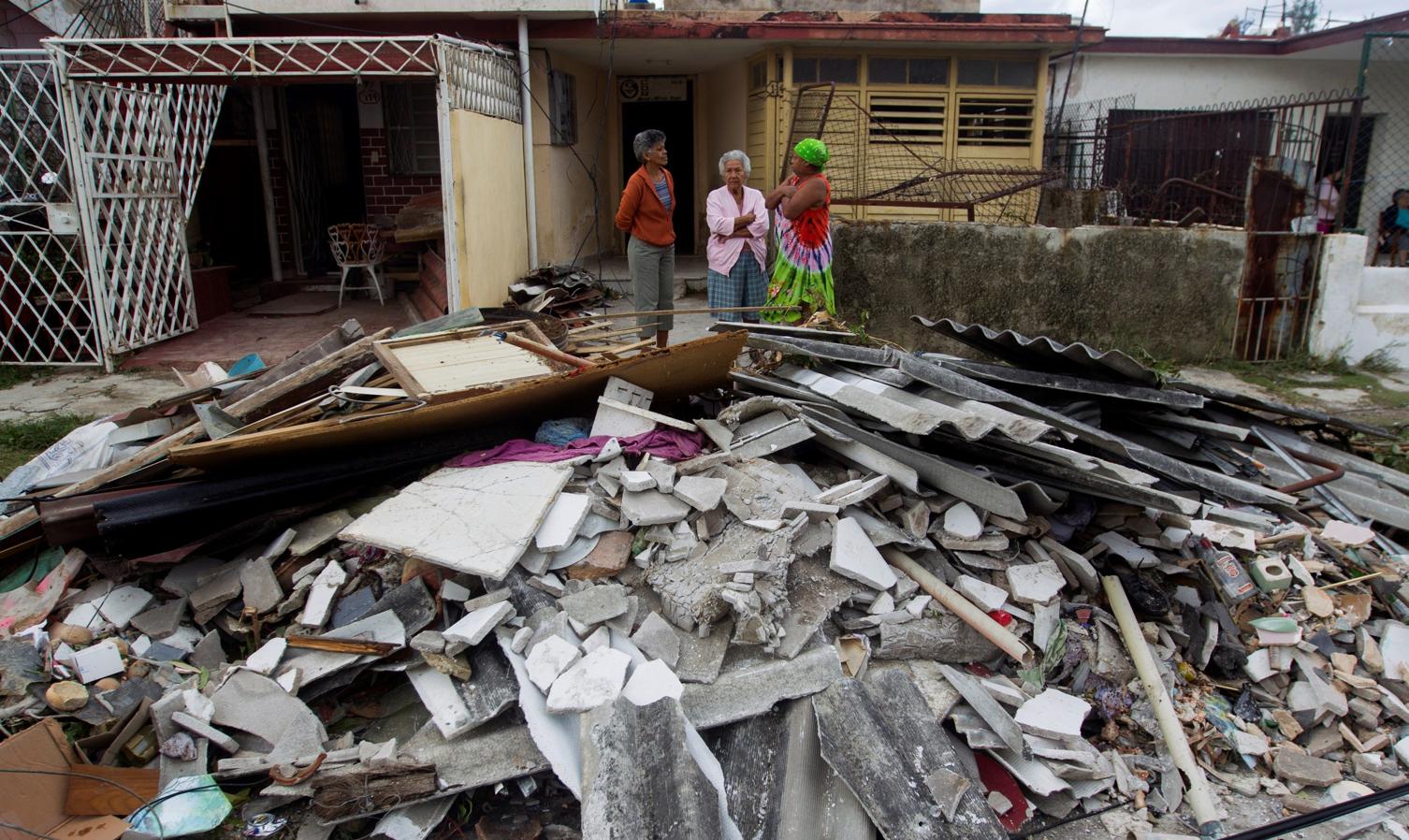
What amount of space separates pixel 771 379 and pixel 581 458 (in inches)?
53.2

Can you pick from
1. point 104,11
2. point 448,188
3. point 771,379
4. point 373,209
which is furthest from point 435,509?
point 104,11

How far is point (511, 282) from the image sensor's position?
30.1 feet

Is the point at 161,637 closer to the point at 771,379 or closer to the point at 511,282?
the point at 771,379

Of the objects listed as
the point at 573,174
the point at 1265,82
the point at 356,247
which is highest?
the point at 1265,82

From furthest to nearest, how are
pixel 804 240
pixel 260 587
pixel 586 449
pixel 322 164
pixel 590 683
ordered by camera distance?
pixel 322 164, pixel 804 240, pixel 586 449, pixel 260 587, pixel 590 683

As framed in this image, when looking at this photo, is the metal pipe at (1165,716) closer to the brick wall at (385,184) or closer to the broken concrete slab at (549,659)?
the broken concrete slab at (549,659)

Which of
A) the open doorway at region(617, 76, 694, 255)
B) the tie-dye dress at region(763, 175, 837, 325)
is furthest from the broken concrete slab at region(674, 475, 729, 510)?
the open doorway at region(617, 76, 694, 255)

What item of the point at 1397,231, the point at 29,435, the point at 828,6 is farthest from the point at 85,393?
the point at 1397,231

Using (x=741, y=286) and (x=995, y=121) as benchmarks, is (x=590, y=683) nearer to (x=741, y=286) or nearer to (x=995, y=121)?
(x=741, y=286)

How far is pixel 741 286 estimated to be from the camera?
654 cm

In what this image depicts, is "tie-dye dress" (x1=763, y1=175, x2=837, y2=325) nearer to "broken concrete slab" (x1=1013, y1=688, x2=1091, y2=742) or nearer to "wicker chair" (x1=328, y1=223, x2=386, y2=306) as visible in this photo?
"broken concrete slab" (x1=1013, y1=688, x2=1091, y2=742)

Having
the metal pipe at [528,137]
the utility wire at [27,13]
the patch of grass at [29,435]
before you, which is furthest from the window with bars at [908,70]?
the utility wire at [27,13]

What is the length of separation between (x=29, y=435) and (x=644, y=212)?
450cm

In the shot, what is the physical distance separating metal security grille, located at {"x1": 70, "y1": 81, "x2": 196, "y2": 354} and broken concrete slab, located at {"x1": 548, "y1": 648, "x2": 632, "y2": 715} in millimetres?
6877
